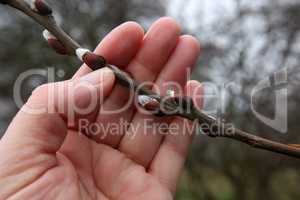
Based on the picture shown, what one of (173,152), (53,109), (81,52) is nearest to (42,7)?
(81,52)

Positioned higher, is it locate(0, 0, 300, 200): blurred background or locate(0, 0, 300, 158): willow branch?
locate(0, 0, 300, 158): willow branch

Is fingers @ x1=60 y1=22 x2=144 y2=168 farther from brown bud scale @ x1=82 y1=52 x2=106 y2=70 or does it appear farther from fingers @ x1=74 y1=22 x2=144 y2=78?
brown bud scale @ x1=82 y1=52 x2=106 y2=70

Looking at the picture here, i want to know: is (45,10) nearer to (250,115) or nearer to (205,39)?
(250,115)

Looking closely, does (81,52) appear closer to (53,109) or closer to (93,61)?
(93,61)

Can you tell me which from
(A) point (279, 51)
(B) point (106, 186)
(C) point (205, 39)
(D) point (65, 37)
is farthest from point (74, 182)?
(C) point (205, 39)

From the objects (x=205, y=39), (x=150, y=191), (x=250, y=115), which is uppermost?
(x=150, y=191)

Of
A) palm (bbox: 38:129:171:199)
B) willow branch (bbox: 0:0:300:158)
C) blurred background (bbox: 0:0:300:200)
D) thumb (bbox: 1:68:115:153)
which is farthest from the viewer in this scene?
blurred background (bbox: 0:0:300:200)

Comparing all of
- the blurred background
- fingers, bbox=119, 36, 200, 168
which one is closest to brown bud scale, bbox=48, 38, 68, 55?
fingers, bbox=119, 36, 200, 168
